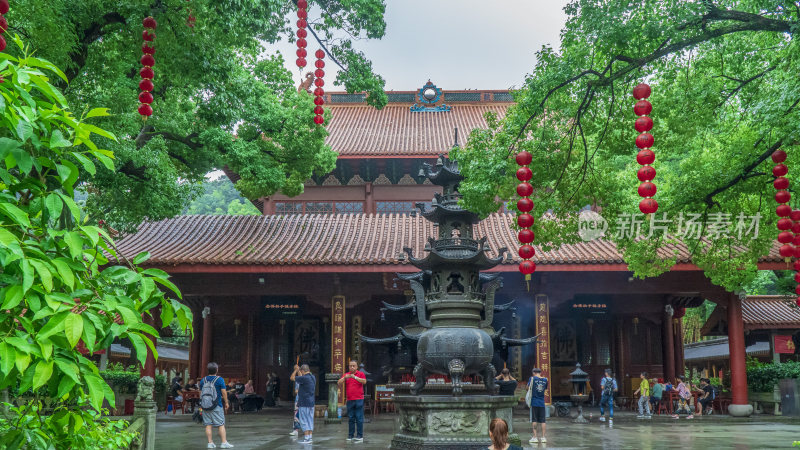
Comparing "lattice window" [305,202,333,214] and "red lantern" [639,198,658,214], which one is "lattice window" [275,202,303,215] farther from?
"red lantern" [639,198,658,214]

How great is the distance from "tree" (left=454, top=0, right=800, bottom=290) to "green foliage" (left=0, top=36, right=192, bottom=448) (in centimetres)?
498

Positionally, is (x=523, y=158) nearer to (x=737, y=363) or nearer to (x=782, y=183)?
(x=782, y=183)

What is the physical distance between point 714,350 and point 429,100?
603 inches

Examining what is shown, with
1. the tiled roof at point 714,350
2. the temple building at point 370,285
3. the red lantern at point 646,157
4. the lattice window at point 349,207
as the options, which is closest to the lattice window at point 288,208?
the temple building at point 370,285

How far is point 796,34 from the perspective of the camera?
18.9 feet

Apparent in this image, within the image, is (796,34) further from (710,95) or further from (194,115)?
(194,115)

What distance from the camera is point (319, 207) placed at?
67.4 ft

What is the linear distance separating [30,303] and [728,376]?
2092cm

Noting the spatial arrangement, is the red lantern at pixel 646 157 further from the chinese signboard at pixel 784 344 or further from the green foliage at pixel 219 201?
the green foliage at pixel 219 201

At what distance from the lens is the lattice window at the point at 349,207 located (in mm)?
20453

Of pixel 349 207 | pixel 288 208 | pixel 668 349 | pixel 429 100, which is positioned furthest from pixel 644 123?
pixel 429 100

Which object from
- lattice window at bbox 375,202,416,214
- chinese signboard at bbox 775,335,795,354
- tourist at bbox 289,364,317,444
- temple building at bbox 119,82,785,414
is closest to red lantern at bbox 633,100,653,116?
tourist at bbox 289,364,317,444

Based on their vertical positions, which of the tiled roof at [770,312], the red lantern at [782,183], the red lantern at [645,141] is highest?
the red lantern at [645,141]

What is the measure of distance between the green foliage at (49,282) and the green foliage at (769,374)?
61.4 ft
